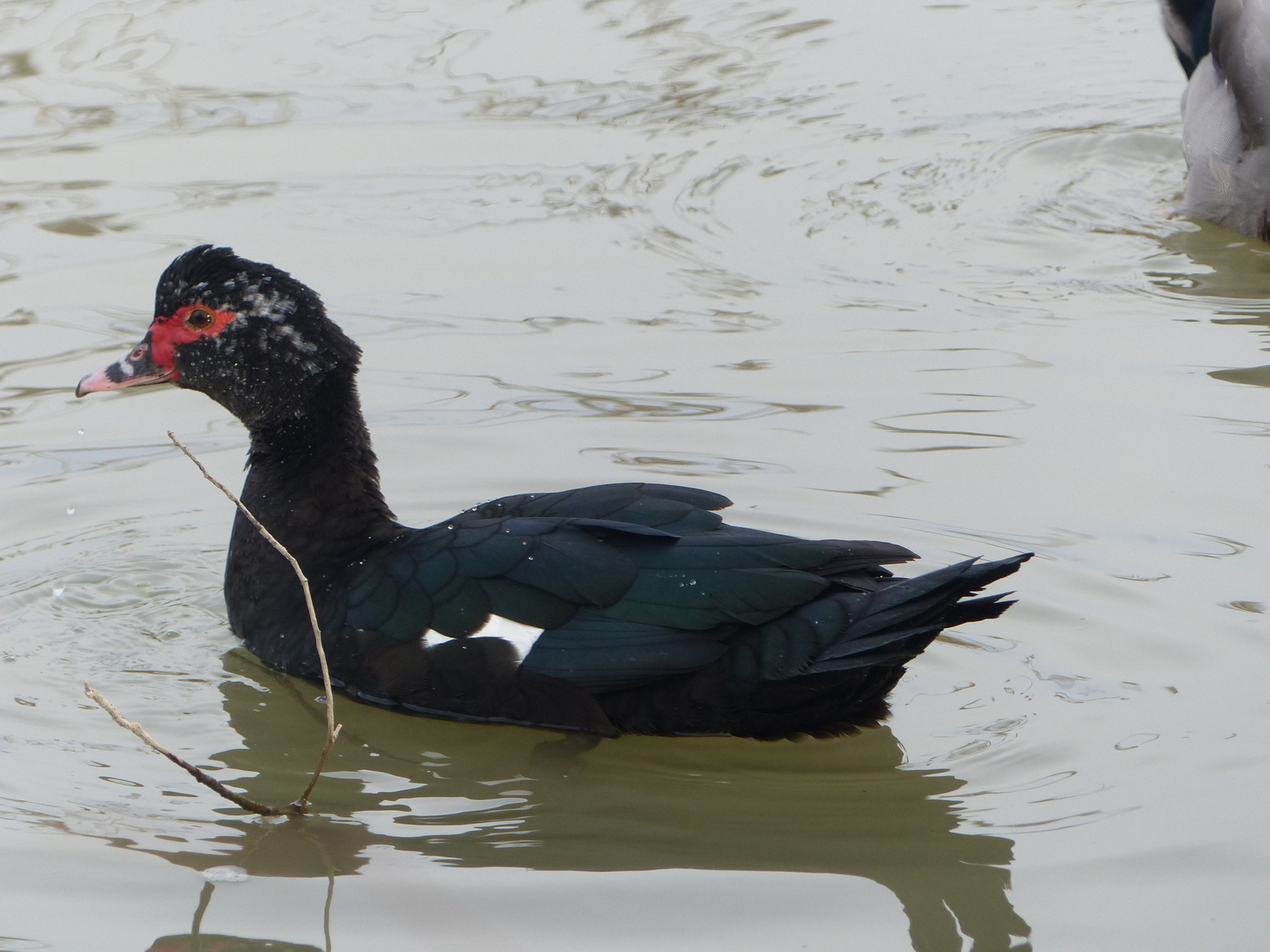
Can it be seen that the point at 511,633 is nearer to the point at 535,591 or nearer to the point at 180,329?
the point at 535,591

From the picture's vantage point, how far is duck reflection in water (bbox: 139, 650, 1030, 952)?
3.69 m

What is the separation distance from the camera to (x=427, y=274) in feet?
24.7

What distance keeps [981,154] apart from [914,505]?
3.72 metres

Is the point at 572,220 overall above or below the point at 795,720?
above

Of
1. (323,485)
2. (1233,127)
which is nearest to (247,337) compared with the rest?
(323,485)

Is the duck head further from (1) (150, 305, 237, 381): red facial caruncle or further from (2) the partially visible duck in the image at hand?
(2) the partially visible duck

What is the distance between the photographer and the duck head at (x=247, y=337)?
4824mm

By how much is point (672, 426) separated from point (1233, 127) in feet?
11.5

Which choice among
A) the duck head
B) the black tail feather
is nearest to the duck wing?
the black tail feather

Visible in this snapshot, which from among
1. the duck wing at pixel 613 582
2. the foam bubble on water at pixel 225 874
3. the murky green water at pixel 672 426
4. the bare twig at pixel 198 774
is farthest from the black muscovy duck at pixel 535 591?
the foam bubble on water at pixel 225 874

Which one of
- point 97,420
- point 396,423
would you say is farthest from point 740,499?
point 97,420

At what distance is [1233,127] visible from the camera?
789 centimetres

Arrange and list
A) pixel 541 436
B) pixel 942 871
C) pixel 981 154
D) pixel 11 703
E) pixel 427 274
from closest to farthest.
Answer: pixel 942 871
pixel 11 703
pixel 541 436
pixel 427 274
pixel 981 154

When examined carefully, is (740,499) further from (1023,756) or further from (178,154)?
(178,154)
